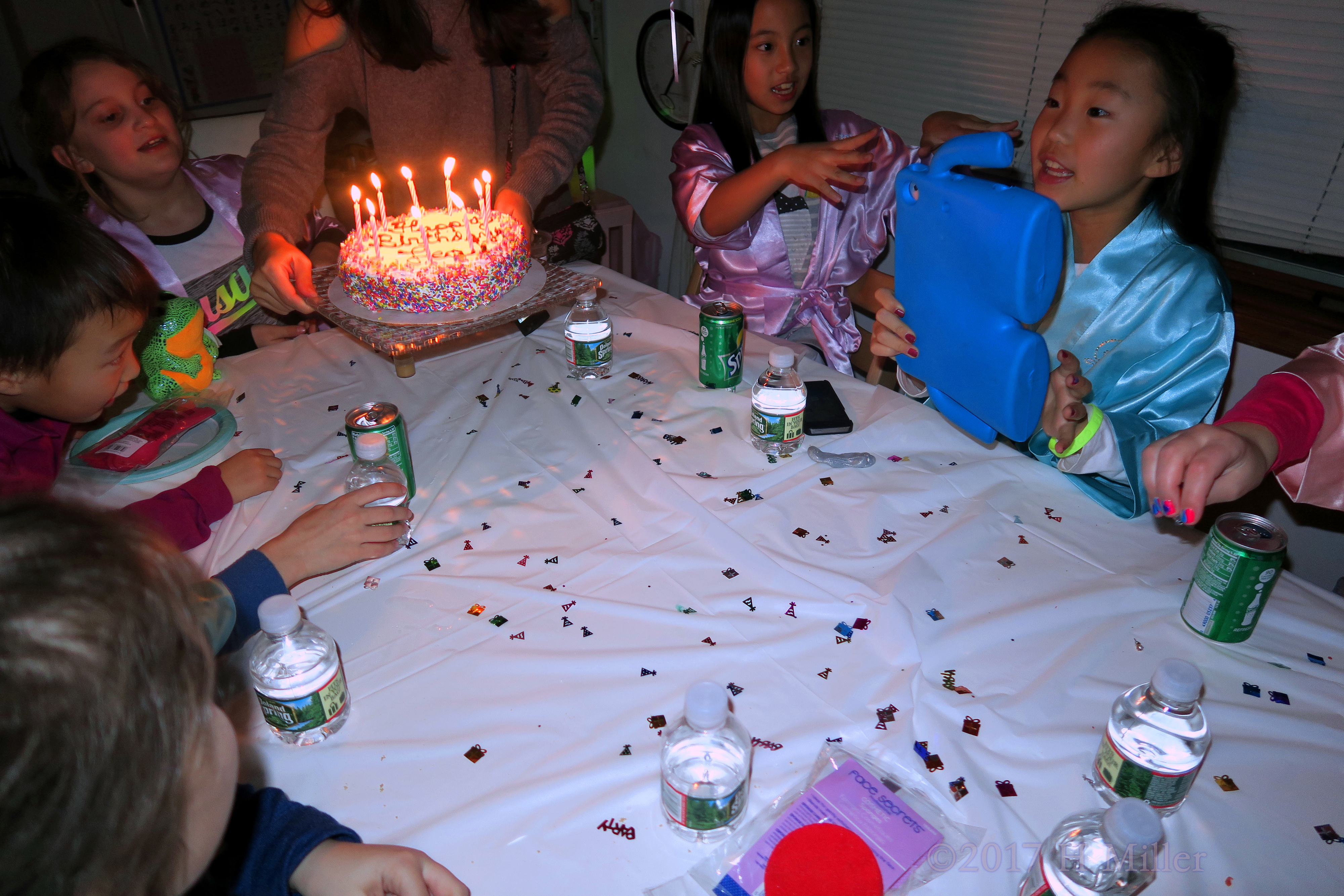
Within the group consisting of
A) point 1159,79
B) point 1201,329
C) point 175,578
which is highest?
point 1159,79

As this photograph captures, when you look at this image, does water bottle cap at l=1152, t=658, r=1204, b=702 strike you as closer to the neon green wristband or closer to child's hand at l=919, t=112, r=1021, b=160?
the neon green wristband

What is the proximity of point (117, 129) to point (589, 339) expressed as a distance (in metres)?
1.18

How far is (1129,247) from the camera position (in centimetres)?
129

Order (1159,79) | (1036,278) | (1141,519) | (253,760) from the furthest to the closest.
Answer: (1159,79) < (1141,519) < (1036,278) < (253,760)

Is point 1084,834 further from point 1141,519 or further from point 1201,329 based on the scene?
point 1201,329

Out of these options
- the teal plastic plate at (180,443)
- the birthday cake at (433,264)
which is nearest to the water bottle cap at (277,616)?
the teal plastic plate at (180,443)

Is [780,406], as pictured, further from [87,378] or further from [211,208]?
[211,208]

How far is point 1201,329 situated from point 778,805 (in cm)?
104

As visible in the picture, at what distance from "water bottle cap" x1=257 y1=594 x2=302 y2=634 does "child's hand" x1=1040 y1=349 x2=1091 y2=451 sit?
0.97m

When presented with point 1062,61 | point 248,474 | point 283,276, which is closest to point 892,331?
point 248,474

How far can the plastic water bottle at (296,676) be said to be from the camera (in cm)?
71

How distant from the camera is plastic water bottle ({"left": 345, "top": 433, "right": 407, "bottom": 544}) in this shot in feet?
3.30

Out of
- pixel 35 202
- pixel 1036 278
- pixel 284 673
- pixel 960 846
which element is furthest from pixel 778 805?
pixel 35 202

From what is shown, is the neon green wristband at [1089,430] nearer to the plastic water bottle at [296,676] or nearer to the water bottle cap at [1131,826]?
the water bottle cap at [1131,826]
